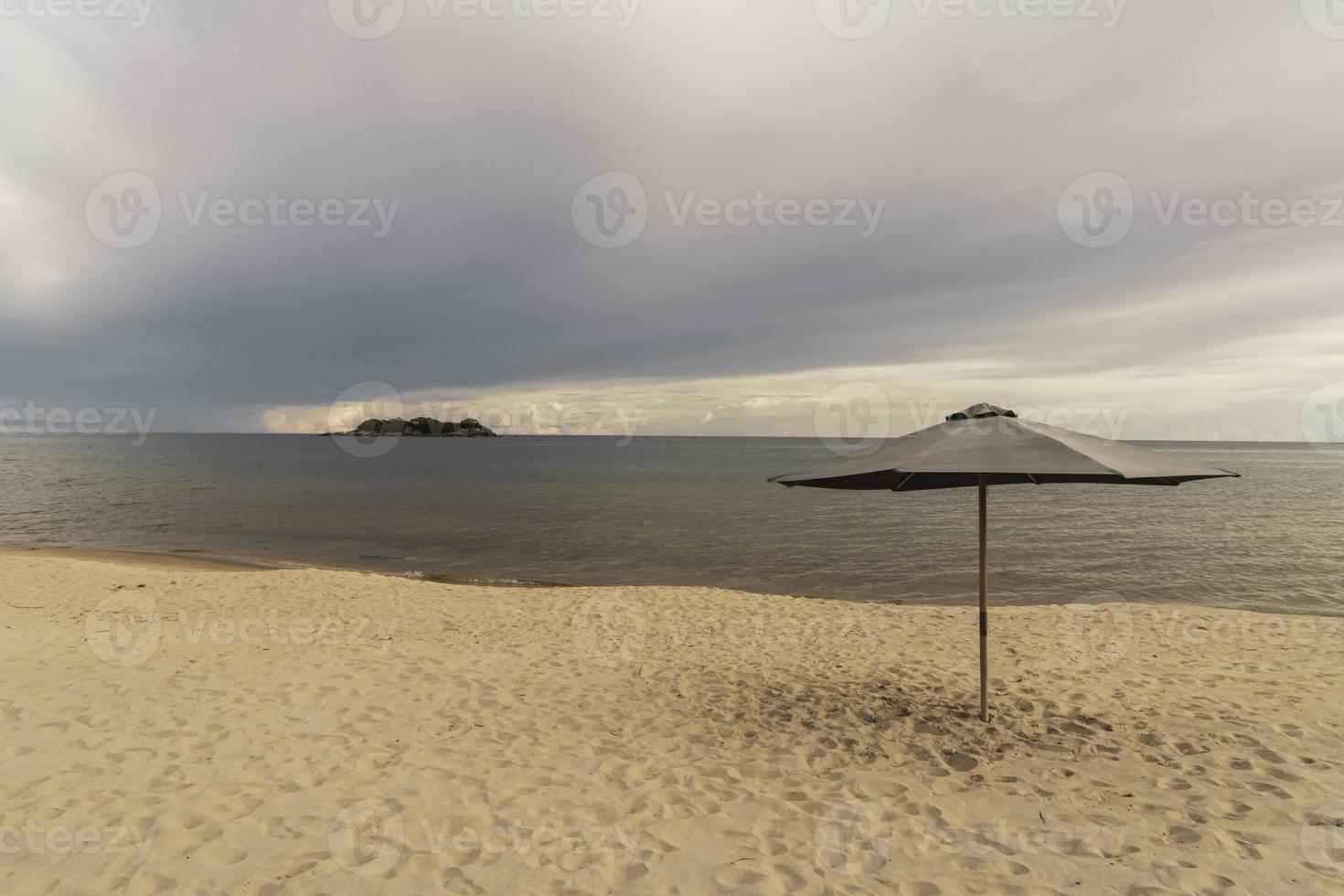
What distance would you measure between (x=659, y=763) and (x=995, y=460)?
3.98 metres

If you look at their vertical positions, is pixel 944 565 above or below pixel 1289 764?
below

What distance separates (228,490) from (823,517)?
4268 cm

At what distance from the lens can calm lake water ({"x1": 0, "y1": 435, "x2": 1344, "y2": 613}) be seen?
58.9 feet

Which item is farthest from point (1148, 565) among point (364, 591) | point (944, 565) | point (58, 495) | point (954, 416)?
point (58, 495)

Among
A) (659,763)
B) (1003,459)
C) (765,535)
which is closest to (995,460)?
(1003,459)

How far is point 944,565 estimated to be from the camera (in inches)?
781

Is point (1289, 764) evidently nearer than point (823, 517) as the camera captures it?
Yes

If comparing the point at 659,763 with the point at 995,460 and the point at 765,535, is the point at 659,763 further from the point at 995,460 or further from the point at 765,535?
the point at 765,535

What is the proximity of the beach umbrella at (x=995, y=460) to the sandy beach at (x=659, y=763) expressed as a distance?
5.25ft

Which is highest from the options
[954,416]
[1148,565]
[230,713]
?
[954,416]

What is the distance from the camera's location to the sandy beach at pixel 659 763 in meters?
4.15

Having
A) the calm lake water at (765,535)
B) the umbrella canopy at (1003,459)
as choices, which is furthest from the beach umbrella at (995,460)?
the calm lake water at (765,535)

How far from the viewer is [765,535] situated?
1017 inches

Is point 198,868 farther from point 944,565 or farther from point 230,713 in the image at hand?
point 944,565
